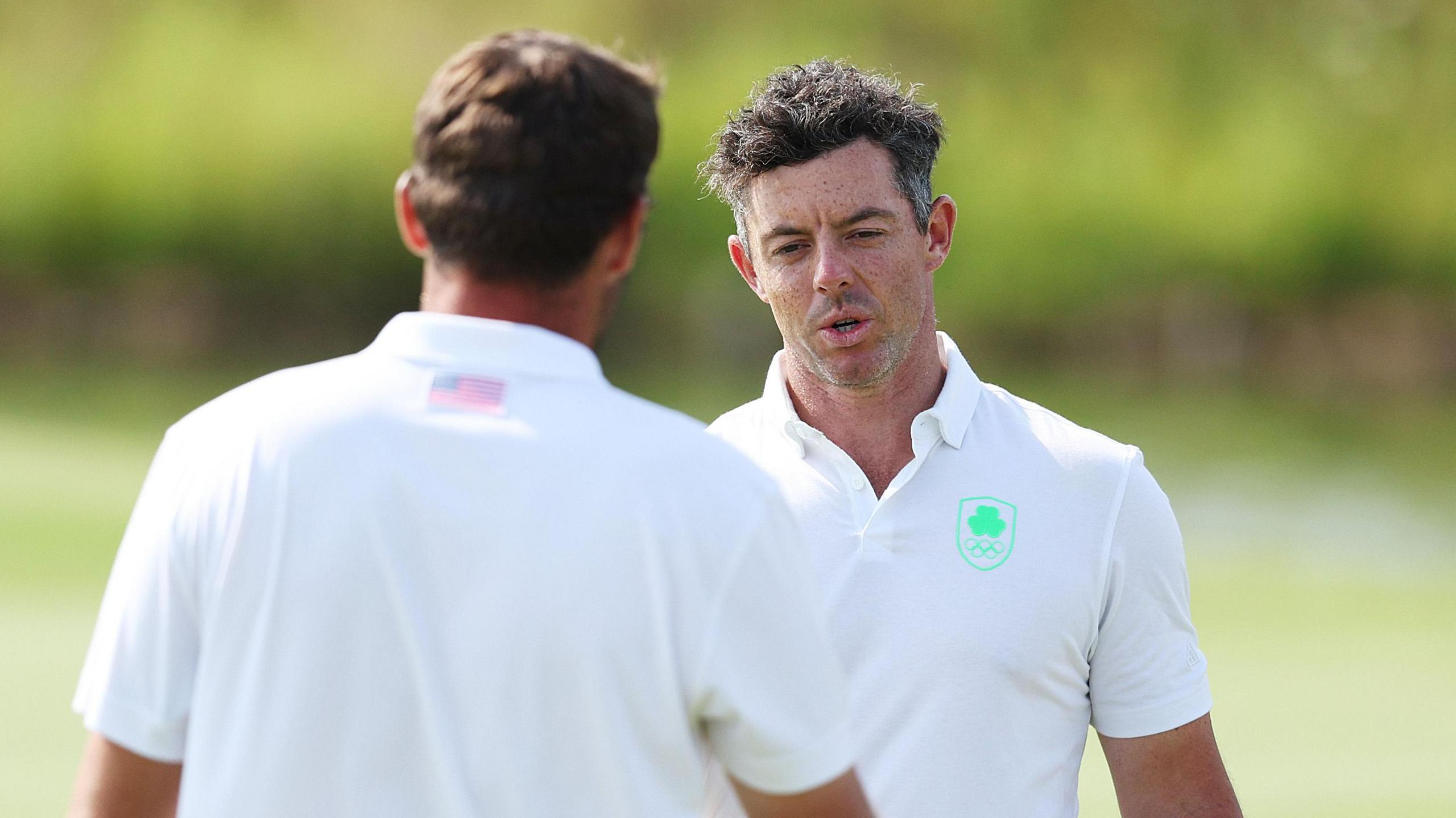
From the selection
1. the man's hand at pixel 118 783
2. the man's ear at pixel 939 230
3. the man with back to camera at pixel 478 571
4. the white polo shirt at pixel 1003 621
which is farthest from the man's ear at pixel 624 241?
the man's ear at pixel 939 230

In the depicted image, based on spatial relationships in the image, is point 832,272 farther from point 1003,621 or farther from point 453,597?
point 453,597

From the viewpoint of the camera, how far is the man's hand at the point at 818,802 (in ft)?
3.40

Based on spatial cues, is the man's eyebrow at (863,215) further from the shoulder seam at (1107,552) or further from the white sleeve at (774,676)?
the white sleeve at (774,676)

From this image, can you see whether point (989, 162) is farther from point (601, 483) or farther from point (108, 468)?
point (601, 483)

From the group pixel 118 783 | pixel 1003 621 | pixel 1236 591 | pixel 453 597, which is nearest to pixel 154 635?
pixel 118 783

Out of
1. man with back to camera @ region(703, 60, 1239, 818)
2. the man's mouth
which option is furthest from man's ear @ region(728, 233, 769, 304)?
the man's mouth

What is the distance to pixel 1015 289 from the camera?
1335cm

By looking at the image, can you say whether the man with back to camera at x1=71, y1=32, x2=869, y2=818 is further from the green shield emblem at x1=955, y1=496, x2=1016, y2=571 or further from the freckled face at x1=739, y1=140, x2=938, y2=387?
the freckled face at x1=739, y1=140, x2=938, y2=387

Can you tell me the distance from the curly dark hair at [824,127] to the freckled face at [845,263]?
0.05 feet

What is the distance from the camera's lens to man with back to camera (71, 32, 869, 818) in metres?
0.97

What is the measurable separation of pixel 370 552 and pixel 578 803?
209 millimetres

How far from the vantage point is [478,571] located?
961 mm

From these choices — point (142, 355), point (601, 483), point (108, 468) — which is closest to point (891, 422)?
point (601, 483)

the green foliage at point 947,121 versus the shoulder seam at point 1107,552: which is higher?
the green foliage at point 947,121
